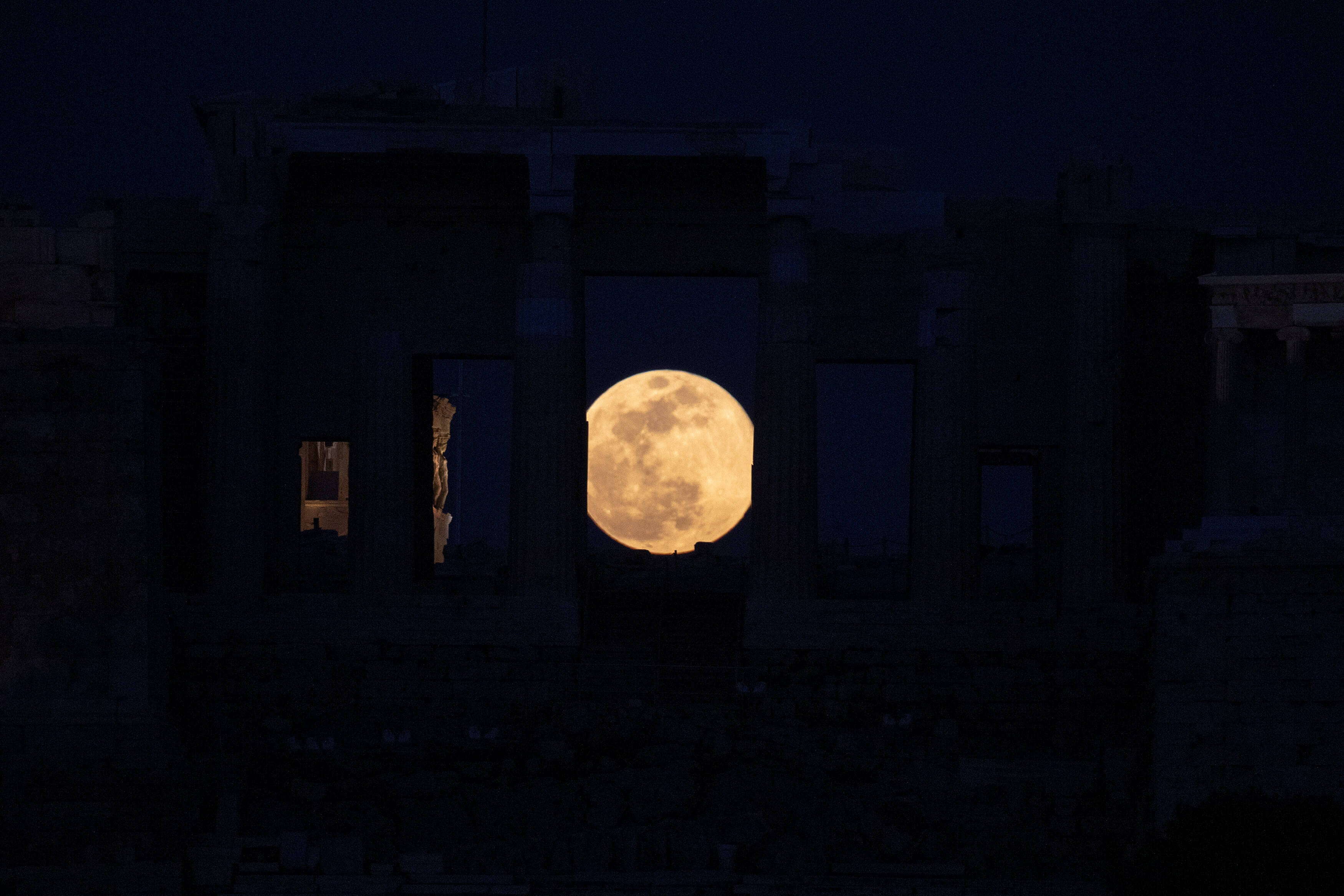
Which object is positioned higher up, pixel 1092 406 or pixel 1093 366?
pixel 1093 366

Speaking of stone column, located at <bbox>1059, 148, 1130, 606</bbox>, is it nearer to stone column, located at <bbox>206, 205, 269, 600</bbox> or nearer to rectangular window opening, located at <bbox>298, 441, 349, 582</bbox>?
stone column, located at <bbox>206, 205, 269, 600</bbox>

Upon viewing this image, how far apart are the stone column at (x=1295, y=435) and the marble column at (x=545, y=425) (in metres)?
9.92

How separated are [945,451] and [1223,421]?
389 cm

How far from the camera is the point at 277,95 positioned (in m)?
33.7

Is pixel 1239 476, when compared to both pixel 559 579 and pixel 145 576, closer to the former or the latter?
pixel 559 579

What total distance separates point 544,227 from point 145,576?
8.59 meters

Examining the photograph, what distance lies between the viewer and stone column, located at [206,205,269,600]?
104 feet

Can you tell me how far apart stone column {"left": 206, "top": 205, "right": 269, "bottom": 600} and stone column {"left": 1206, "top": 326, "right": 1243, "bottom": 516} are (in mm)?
13380

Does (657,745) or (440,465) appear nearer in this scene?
(657,745)

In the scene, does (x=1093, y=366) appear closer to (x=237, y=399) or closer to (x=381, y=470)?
(x=381, y=470)

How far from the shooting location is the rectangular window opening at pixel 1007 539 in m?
35.5

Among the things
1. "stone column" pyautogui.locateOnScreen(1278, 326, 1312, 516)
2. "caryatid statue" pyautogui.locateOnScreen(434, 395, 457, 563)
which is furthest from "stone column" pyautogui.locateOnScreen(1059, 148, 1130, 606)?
"caryatid statue" pyautogui.locateOnScreen(434, 395, 457, 563)

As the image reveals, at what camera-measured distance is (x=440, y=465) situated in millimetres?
53812

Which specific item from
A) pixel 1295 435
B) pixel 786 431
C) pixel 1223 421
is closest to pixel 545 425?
pixel 786 431
